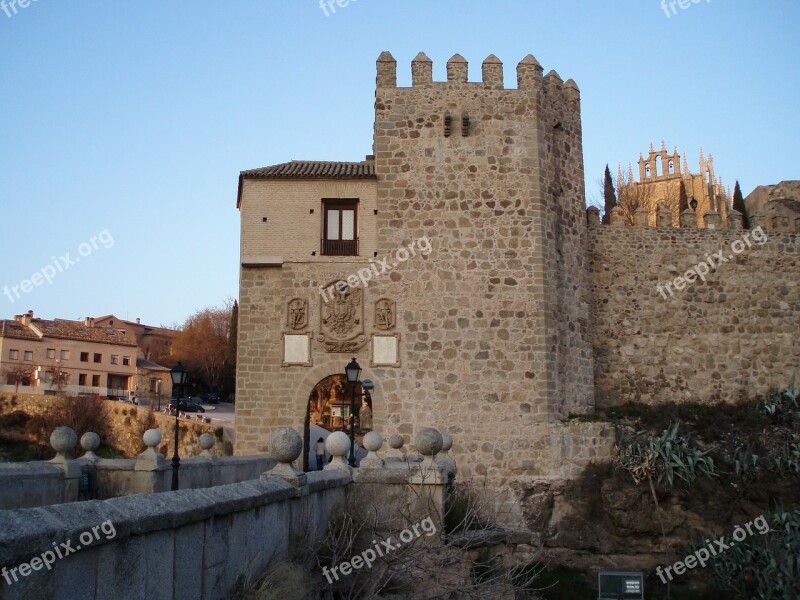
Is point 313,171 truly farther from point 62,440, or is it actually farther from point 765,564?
point 765,564

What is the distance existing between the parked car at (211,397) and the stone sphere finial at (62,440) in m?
47.5

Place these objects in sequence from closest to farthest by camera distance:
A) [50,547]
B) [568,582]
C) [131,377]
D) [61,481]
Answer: [50,547]
[61,481]
[568,582]
[131,377]

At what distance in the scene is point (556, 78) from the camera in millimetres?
19938

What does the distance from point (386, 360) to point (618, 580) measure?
7.03 meters

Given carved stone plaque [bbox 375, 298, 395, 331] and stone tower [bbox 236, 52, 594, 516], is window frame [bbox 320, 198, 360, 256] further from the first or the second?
carved stone plaque [bbox 375, 298, 395, 331]

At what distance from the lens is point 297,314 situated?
60.1 ft

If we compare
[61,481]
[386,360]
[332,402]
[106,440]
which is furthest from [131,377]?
[61,481]

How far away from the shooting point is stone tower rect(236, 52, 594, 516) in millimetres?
18000

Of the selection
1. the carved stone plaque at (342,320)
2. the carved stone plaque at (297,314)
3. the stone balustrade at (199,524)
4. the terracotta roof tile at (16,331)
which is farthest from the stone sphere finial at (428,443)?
the terracotta roof tile at (16,331)

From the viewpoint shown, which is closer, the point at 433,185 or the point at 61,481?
A: the point at 61,481

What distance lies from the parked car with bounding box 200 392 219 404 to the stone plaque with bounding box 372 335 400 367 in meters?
41.0

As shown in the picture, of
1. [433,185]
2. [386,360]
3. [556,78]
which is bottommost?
[386,360]

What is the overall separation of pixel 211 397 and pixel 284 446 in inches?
2064

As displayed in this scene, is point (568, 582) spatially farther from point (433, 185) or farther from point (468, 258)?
point (433, 185)
